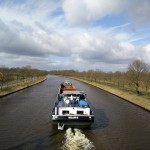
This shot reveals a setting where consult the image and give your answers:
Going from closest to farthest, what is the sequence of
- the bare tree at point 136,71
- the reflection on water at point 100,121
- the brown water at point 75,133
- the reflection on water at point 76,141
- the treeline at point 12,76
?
the reflection on water at point 76,141 < the brown water at point 75,133 < the reflection on water at point 100,121 < the bare tree at point 136,71 < the treeline at point 12,76

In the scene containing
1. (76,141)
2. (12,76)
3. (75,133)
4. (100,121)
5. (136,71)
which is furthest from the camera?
(12,76)

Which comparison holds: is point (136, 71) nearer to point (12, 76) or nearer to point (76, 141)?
point (76, 141)

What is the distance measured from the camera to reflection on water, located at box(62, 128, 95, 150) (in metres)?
17.5

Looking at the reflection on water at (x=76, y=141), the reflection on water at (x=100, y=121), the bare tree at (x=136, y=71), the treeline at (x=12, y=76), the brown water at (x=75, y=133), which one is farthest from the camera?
the treeline at (x=12, y=76)

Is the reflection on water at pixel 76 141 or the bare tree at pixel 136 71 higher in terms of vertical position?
the bare tree at pixel 136 71

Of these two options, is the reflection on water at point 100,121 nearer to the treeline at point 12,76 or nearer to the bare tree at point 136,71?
the bare tree at point 136,71

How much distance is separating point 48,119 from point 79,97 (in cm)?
365

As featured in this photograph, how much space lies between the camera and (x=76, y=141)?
62.0 ft

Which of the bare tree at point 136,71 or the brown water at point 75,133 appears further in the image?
the bare tree at point 136,71

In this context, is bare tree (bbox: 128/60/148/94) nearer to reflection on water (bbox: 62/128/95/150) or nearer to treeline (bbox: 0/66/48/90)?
treeline (bbox: 0/66/48/90)

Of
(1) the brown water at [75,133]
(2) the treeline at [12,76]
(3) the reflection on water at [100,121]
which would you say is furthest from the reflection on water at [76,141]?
(2) the treeline at [12,76]

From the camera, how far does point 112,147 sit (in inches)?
707

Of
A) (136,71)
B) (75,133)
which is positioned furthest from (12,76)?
(75,133)

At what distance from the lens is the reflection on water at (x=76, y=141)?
17.5 metres
